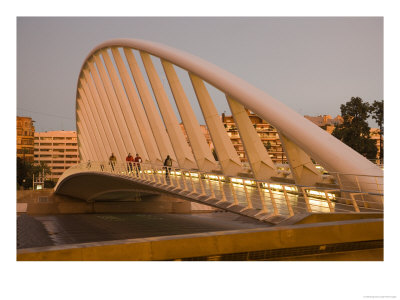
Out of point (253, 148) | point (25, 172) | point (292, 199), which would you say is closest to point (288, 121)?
point (292, 199)

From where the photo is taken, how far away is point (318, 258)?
6707mm

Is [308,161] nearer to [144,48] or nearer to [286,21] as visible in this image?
[286,21]

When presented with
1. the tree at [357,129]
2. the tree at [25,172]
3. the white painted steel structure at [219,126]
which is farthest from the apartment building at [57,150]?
the white painted steel structure at [219,126]

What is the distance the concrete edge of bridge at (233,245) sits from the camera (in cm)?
541

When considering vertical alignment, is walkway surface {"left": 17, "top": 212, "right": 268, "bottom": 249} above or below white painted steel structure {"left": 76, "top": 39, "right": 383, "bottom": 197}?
below

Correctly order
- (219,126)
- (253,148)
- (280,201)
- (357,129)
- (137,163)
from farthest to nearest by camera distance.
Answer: (357,129) → (137,163) → (219,126) → (253,148) → (280,201)

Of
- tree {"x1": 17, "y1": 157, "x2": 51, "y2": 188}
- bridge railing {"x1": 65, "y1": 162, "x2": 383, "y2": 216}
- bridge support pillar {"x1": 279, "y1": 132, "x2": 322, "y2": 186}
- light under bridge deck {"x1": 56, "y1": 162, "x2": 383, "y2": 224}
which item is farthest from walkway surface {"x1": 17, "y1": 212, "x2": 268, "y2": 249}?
tree {"x1": 17, "y1": 157, "x2": 51, "y2": 188}

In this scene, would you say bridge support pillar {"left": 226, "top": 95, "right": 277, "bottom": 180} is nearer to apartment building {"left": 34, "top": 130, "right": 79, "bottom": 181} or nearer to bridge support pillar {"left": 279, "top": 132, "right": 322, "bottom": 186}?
bridge support pillar {"left": 279, "top": 132, "right": 322, "bottom": 186}

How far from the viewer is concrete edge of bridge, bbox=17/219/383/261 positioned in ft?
17.7

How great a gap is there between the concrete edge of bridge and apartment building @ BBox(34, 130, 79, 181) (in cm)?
12817

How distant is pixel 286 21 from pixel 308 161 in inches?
210

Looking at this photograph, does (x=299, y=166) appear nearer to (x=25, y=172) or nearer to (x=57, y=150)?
(x=25, y=172)

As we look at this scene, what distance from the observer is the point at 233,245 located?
6137mm

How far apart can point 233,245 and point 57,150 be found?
13577 centimetres
